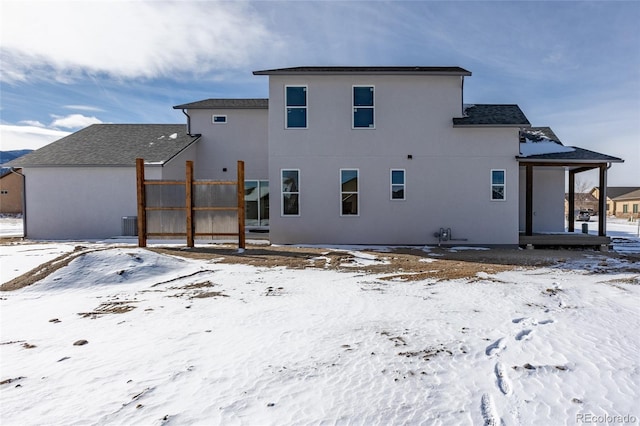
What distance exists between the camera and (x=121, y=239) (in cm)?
1416

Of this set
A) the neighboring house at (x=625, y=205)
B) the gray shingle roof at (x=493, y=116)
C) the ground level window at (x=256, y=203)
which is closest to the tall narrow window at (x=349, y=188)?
the gray shingle roof at (x=493, y=116)

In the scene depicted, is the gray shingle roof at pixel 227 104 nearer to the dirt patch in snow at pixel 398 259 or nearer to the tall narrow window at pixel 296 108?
the tall narrow window at pixel 296 108

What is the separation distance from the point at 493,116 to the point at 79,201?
57.0ft

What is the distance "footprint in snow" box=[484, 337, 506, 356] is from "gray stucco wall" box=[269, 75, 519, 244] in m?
9.17

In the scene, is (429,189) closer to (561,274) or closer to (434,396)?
(561,274)

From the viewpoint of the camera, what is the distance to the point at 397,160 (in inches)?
517

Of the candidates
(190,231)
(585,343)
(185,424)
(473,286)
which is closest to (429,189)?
(473,286)

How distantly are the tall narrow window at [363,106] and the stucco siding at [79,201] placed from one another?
9.87 meters

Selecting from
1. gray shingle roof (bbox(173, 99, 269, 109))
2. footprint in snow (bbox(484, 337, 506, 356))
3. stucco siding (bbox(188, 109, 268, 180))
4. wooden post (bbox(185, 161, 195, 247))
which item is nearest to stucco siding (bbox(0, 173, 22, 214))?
gray shingle roof (bbox(173, 99, 269, 109))

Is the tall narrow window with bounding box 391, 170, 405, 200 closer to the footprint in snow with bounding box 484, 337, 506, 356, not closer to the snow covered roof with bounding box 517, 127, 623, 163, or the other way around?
the snow covered roof with bounding box 517, 127, 623, 163

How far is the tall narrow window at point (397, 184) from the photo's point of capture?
13.2m

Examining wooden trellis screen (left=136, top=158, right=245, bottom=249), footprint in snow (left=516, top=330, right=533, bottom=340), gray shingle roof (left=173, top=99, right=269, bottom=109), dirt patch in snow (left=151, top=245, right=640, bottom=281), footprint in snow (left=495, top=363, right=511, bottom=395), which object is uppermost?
gray shingle roof (left=173, top=99, right=269, bottom=109)

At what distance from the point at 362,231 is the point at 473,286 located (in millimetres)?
6599

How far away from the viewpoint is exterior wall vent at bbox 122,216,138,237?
14.9 m
